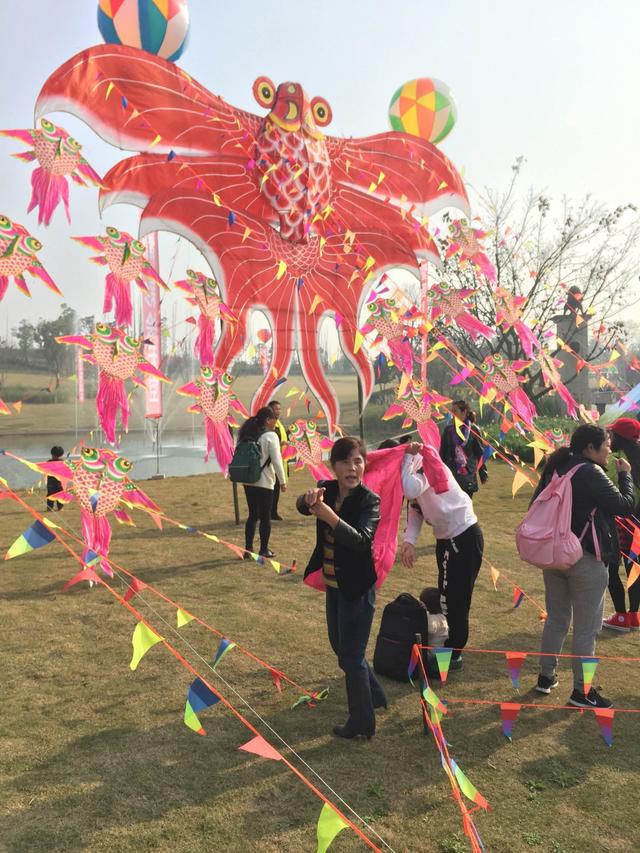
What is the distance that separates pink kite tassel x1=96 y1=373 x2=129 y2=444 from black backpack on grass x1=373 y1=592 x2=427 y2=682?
98.5 inches

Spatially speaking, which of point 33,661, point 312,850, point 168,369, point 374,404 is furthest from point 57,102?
point 374,404

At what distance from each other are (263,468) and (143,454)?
8.74m

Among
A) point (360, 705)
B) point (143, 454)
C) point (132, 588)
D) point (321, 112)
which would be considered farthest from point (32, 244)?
point (143, 454)

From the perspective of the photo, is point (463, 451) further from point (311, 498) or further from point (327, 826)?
point (327, 826)

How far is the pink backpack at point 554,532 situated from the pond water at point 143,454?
8.39m

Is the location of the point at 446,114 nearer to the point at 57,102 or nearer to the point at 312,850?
the point at 57,102

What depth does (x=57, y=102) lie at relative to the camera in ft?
16.9

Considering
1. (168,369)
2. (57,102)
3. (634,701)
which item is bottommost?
(634,701)

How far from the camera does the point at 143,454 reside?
14422mm

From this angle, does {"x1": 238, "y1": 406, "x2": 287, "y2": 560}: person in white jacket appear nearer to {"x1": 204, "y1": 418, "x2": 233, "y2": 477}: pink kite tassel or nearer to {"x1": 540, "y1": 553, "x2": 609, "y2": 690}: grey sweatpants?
{"x1": 204, "y1": 418, "x2": 233, "y2": 477}: pink kite tassel

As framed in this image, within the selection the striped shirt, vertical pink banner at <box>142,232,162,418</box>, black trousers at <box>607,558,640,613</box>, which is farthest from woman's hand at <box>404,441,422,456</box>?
vertical pink banner at <box>142,232,162,418</box>

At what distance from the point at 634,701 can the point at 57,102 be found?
235 inches

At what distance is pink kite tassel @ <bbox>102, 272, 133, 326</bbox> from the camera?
4.84 m

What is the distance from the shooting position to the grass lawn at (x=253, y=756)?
2557 millimetres
